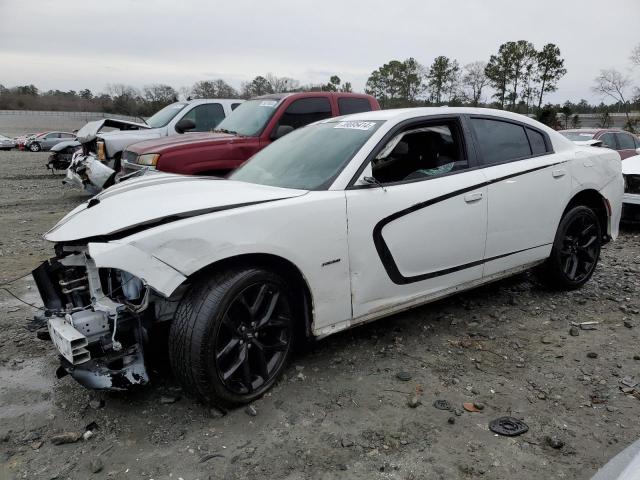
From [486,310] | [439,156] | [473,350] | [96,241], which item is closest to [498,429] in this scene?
[473,350]

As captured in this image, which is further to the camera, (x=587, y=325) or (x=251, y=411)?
(x=587, y=325)

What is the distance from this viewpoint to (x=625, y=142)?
12.0 meters

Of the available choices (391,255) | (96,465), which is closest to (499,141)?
(391,255)

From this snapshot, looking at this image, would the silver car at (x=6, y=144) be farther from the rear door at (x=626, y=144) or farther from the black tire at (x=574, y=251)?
the black tire at (x=574, y=251)

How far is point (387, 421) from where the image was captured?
2.71 meters

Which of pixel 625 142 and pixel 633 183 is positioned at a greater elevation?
pixel 625 142

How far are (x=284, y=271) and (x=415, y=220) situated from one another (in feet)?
3.14

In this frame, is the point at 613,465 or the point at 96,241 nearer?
the point at 613,465

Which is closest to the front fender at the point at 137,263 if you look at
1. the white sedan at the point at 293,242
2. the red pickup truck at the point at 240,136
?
the white sedan at the point at 293,242

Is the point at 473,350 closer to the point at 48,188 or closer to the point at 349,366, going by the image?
the point at 349,366

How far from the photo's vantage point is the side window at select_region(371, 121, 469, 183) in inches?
146

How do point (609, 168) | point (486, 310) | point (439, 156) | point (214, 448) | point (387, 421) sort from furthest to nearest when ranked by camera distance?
point (609, 168) < point (486, 310) < point (439, 156) < point (387, 421) < point (214, 448)

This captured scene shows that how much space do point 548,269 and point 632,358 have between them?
1184mm

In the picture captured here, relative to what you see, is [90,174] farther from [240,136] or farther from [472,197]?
[472,197]
